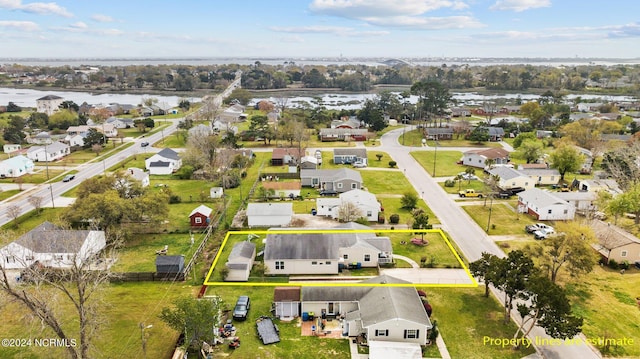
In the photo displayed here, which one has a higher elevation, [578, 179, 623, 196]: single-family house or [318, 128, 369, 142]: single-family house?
[318, 128, 369, 142]: single-family house

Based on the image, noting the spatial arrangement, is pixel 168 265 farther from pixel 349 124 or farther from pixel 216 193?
pixel 349 124

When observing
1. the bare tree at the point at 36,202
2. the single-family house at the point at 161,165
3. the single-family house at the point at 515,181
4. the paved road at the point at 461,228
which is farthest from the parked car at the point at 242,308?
the single-family house at the point at 161,165

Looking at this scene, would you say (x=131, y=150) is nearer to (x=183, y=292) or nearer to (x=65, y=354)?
(x=183, y=292)

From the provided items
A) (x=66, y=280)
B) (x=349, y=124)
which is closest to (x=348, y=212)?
(x=66, y=280)

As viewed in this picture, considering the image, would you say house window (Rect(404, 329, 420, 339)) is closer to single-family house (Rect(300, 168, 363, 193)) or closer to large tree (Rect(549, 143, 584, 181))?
single-family house (Rect(300, 168, 363, 193))

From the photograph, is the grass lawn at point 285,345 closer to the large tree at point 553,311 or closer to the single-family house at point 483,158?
the large tree at point 553,311

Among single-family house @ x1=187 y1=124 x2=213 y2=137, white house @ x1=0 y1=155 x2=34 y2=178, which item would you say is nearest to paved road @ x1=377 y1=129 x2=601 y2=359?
single-family house @ x1=187 y1=124 x2=213 y2=137

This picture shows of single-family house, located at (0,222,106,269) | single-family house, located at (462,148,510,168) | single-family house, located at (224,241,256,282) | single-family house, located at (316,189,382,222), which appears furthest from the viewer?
single-family house, located at (462,148,510,168)

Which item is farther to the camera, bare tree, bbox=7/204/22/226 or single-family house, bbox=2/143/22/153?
single-family house, bbox=2/143/22/153
